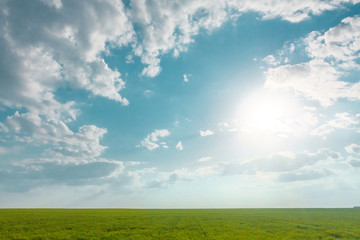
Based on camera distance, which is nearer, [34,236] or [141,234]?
[34,236]

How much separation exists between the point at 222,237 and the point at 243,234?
3840 millimetres

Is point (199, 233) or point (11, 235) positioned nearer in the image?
point (11, 235)

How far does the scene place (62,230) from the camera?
30.5m

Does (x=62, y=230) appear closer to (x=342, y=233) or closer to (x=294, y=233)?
(x=294, y=233)

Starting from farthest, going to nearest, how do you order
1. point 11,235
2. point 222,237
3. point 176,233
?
point 176,233
point 222,237
point 11,235

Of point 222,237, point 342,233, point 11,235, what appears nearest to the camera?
point 11,235

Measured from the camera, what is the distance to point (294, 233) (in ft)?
104

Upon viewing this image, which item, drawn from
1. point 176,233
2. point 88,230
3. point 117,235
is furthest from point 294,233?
point 88,230

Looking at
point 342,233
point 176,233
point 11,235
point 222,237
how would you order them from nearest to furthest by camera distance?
point 11,235
point 222,237
point 176,233
point 342,233

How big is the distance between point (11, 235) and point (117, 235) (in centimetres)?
1222

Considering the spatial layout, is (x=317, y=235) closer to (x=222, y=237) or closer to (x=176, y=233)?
(x=222, y=237)

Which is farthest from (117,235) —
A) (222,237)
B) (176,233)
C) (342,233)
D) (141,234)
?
(342,233)

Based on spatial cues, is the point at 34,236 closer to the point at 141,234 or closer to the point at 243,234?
the point at 141,234

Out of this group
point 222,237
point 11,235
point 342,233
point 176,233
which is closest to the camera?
point 11,235
